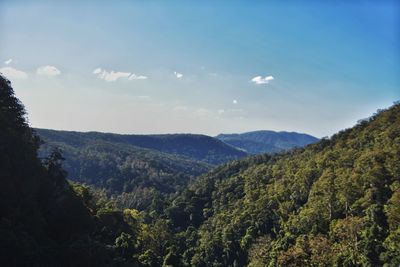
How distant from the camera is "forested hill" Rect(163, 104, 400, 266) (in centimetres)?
5381

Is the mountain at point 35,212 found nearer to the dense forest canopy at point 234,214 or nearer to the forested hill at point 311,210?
the dense forest canopy at point 234,214

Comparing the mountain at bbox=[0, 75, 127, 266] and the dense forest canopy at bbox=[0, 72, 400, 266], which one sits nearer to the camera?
the mountain at bbox=[0, 75, 127, 266]

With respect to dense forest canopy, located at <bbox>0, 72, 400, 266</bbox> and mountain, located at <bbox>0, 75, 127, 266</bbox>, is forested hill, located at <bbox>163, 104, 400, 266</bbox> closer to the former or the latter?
dense forest canopy, located at <bbox>0, 72, 400, 266</bbox>

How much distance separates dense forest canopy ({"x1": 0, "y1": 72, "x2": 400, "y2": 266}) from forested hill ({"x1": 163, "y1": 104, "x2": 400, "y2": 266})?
180mm

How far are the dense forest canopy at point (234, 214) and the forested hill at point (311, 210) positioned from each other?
0.18 meters

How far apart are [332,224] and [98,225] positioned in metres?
34.7

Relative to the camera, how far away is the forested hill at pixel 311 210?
53.8m

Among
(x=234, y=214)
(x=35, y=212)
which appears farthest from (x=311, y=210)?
(x=35, y=212)

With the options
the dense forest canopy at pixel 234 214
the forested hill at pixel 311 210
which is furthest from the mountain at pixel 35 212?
the forested hill at pixel 311 210

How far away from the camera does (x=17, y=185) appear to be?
3831 cm

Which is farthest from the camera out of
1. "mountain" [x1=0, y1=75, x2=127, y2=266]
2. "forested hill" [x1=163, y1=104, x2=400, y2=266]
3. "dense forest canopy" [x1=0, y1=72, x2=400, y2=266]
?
"forested hill" [x1=163, y1=104, x2=400, y2=266]

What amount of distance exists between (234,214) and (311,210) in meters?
24.2

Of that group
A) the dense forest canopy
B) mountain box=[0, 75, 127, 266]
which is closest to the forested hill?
the dense forest canopy

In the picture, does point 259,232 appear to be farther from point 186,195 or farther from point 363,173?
point 186,195
